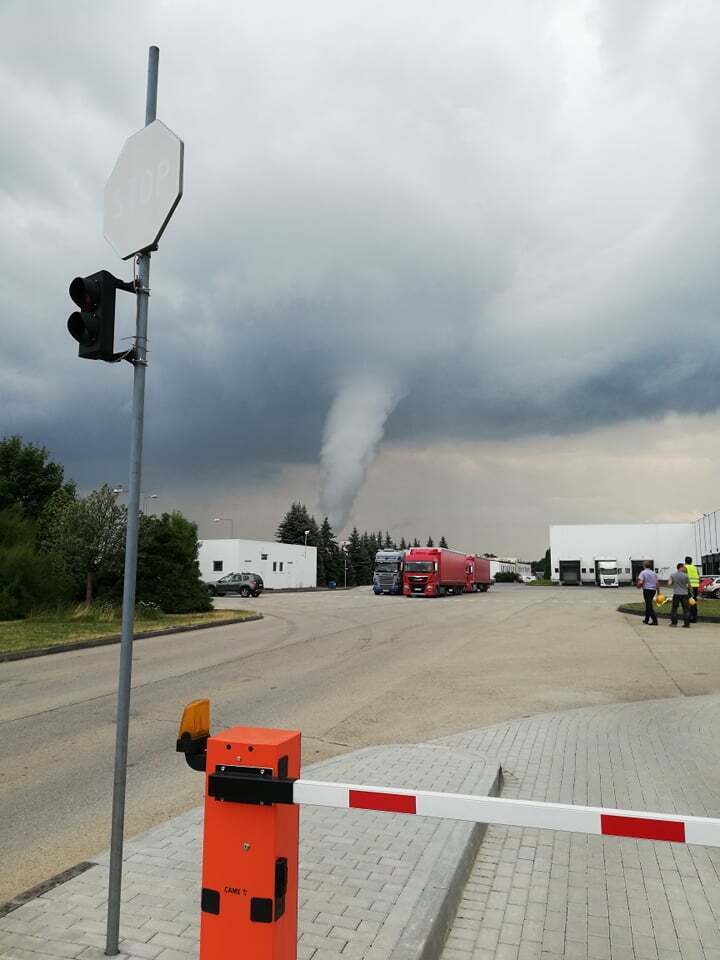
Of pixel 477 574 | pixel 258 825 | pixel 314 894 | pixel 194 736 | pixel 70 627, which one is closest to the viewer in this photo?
pixel 258 825

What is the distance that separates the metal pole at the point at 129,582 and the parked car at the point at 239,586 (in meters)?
46.2

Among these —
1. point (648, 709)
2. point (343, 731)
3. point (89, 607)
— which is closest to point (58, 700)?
point (343, 731)

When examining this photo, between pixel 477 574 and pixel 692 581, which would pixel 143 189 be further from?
pixel 477 574

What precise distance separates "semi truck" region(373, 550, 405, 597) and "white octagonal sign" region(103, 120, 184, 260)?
1888 inches

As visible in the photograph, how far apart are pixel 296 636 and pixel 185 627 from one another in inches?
181

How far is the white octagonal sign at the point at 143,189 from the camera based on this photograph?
3.62m

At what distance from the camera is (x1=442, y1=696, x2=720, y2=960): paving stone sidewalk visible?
3.67 meters

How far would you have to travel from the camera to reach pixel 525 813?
2553 mm

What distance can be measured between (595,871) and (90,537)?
2253cm

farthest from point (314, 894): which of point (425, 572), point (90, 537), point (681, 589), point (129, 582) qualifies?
point (425, 572)

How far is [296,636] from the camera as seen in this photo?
19328mm

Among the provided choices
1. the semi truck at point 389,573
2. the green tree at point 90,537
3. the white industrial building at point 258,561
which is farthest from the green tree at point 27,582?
the white industrial building at point 258,561

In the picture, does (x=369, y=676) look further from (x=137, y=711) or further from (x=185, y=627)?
(x=185, y=627)

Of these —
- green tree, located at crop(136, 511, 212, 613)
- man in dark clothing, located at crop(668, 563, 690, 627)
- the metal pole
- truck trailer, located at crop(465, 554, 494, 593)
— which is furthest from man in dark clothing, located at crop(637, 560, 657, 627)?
truck trailer, located at crop(465, 554, 494, 593)
